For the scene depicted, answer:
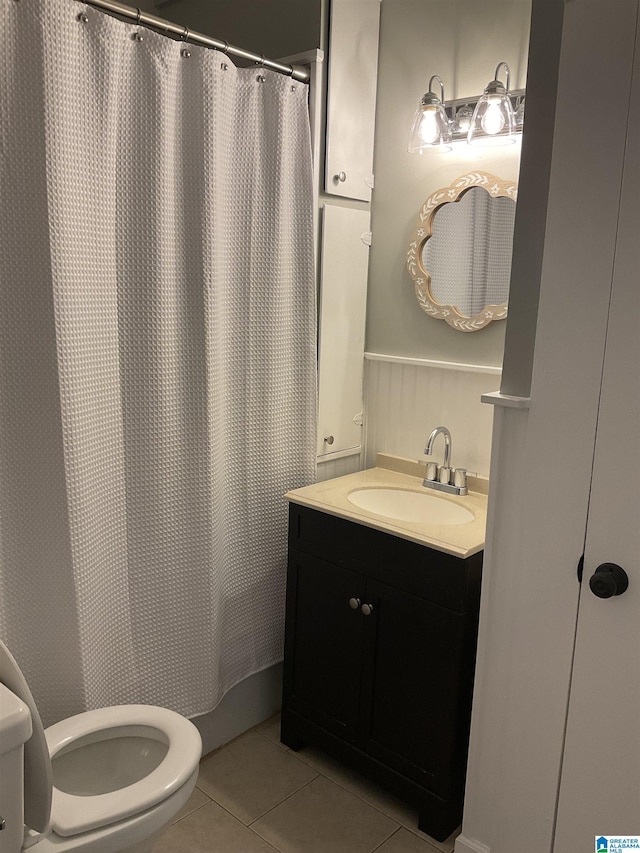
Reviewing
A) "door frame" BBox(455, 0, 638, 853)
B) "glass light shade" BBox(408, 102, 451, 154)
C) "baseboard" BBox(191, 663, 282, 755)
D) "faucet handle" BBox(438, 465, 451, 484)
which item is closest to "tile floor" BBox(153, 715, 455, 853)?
"baseboard" BBox(191, 663, 282, 755)

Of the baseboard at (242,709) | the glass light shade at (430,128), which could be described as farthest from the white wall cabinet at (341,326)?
the baseboard at (242,709)

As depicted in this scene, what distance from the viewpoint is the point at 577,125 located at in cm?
142

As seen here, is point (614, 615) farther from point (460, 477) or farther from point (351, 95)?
point (351, 95)

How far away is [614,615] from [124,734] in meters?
1.17

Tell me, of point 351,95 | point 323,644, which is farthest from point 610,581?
point 351,95

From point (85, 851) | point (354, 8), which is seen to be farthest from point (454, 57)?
point (85, 851)

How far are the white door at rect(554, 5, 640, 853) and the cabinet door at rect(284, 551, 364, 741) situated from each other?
69 cm

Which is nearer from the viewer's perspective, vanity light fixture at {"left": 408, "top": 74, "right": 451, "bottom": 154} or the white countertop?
the white countertop

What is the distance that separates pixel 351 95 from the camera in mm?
2293

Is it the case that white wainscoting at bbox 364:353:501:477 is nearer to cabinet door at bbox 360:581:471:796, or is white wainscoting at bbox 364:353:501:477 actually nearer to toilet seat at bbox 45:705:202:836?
cabinet door at bbox 360:581:471:796

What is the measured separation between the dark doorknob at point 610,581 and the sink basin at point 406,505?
0.76 m

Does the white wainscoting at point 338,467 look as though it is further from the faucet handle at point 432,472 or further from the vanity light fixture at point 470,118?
the vanity light fixture at point 470,118

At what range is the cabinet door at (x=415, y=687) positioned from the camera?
1.87 m

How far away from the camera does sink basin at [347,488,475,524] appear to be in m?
2.24
